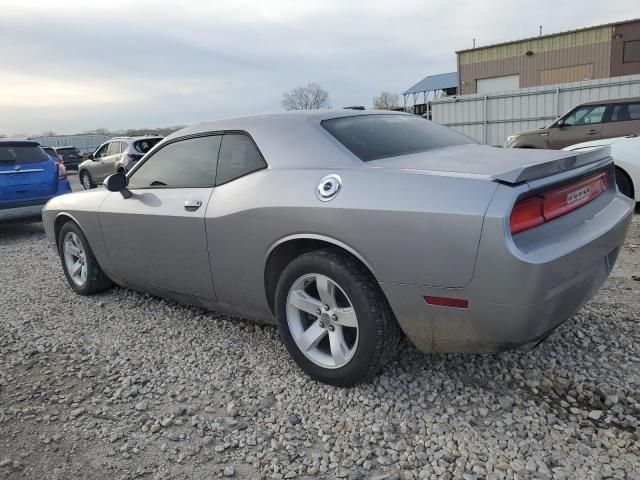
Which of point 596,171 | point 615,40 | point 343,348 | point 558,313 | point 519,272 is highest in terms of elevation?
point 615,40

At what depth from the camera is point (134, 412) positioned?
275cm

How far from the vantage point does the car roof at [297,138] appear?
2.76 m

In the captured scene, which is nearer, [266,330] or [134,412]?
[134,412]

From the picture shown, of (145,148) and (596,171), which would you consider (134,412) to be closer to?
(596,171)

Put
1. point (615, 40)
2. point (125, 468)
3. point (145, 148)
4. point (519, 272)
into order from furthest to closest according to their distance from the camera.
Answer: point (615, 40) → point (145, 148) → point (125, 468) → point (519, 272)

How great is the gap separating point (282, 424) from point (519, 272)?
1.34m

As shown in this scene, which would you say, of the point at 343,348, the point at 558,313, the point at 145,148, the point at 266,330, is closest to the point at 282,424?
the point at 343,348

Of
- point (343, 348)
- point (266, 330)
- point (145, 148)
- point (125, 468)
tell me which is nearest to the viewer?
point (125, 468)

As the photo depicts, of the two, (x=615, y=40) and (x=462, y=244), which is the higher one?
(x=615, y=40)

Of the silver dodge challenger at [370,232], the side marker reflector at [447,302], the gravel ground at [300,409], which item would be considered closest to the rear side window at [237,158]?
the silver dodge challenger at [370,232]

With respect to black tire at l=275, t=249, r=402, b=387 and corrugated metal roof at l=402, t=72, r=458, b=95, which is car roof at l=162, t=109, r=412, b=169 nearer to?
black tire at l=275, t=249, r=402, b=387

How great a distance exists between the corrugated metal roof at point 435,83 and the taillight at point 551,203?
39577 millimetres

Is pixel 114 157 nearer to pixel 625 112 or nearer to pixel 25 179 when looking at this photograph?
pixel 25 179

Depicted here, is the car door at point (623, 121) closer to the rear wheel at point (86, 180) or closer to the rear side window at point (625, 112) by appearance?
the rear side window at point (625, 112)
